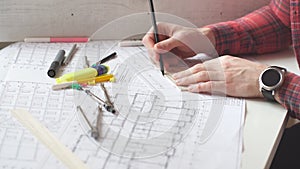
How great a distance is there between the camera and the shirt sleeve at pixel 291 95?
0.82m

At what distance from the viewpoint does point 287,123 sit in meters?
0.84

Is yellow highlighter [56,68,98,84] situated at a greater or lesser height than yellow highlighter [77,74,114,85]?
greater

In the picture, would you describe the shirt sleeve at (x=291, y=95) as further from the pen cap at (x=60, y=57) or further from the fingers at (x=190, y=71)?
the pen cap at (x=60, y=57)

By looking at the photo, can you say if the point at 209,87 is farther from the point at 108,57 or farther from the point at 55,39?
the point at 55,39

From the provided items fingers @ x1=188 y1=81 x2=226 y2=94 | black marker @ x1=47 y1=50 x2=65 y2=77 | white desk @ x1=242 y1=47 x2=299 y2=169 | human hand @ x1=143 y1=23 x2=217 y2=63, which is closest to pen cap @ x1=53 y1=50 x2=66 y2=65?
black marker @ x1=47 y1=50 x2=65 y2=77

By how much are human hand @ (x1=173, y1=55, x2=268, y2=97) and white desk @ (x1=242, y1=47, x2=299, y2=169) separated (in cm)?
3

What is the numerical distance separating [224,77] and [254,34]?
0.21 metres

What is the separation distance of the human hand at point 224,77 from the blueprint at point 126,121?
0.07 ft

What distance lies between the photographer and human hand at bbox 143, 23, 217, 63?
3.20 ft

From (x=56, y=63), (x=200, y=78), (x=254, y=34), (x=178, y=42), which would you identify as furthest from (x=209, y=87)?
(x=56, y=63)

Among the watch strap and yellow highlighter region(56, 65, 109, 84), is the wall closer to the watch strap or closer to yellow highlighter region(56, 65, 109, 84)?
yellow highlighter region(56, 65, 109, 84)

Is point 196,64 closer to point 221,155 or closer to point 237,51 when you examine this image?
point 237,51

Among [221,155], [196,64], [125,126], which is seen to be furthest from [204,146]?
[196,64]

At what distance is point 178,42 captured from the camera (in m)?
0.98
